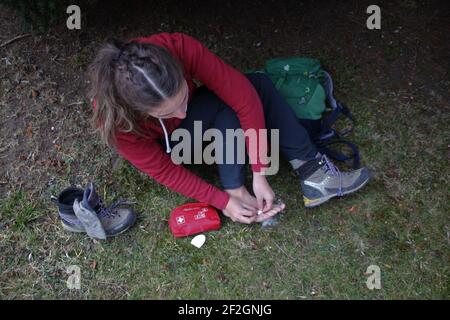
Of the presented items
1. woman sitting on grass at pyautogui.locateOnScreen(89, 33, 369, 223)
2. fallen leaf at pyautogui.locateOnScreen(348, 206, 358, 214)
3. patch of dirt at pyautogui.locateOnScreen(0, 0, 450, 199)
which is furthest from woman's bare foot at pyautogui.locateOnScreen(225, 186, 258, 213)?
patch of dirt at pyautogui.locateOnScreen(0, 0, 450, 199)

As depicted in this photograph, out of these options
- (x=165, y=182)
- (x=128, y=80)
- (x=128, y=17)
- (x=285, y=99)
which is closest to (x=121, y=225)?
(x=165, y=182)

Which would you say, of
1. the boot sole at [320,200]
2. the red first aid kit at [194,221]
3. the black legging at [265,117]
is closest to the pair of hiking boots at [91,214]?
the red first aid kit at [194,221]

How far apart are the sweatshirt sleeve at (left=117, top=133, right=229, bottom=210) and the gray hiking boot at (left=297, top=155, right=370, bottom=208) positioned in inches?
15.3

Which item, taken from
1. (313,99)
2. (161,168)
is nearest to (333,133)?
(313,99)

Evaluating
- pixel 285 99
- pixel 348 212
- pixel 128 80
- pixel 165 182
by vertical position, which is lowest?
pixel 348 212

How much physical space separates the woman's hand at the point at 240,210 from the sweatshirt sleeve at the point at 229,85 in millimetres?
169

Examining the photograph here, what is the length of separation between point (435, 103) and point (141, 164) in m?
1.58

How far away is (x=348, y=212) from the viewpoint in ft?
7.29

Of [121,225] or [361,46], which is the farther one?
[361,46]

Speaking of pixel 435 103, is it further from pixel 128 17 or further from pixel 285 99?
pixel 128 17

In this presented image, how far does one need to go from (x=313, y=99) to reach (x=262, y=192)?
1.91 feet

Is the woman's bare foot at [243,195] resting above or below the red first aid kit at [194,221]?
above

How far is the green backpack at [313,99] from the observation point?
7.80 ft

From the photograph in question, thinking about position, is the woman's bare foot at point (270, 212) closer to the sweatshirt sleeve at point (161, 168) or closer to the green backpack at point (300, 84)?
the sweatshirt sleeve at point (161, 168)
